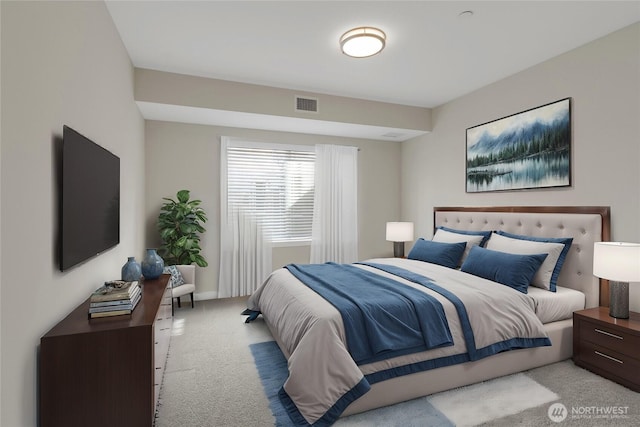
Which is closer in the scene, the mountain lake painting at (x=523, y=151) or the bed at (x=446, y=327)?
the bed at (x=446, y=327)

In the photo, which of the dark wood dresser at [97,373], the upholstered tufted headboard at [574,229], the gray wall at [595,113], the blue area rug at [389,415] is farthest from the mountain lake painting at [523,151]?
the dark wood dresser at [97,373]

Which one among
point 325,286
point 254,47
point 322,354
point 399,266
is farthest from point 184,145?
point 322,354

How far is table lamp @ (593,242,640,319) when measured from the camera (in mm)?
2320

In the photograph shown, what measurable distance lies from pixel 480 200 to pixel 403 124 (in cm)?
146

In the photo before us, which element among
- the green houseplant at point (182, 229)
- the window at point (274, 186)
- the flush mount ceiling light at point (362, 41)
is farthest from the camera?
the window at point (274, 186)

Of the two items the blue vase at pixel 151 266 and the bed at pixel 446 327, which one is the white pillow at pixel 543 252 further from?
the blue vase at pixel 151 266

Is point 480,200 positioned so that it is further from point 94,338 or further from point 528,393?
point 94,338

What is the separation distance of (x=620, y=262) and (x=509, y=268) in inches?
28.7

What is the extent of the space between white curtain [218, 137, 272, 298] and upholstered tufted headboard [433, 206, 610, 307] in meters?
3.01

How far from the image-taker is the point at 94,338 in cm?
158

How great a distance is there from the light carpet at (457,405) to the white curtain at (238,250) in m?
2.22

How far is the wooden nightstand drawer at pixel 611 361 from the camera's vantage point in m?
2.25

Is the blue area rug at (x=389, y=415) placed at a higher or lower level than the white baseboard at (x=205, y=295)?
lower

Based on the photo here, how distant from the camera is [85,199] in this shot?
1.93 m
